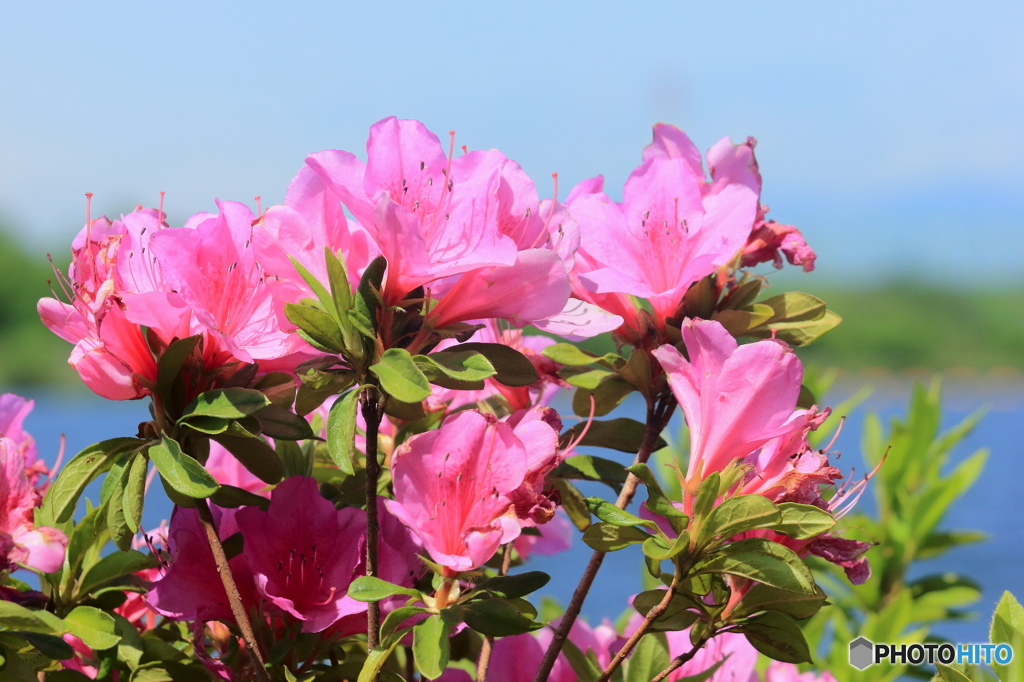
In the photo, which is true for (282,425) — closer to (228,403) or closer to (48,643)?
(228,403)

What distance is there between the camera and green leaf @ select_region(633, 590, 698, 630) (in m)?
0.74

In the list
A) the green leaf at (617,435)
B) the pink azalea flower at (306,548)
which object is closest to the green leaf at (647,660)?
the green leaf at (617,435)

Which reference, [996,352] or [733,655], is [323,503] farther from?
[996,352]

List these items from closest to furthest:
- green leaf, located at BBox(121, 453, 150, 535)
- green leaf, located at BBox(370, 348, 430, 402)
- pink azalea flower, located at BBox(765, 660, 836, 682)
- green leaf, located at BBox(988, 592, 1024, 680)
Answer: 1. green leaf, located at BBox(370, 348, 430, 402)
2. green leaf, located at BBox(121, 453, 150, 535)
3. green leaf, located at BBox(988, 592, 1024, 680)
4. pink azalea flower, located at BBox(765, 660, 836, 682)

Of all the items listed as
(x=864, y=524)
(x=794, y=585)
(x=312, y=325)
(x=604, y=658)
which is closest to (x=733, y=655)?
(x=604, y=658)

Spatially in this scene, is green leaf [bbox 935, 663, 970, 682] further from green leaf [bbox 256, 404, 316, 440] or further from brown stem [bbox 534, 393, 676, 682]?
green leaf [bbox 256, 404, 316, 440]

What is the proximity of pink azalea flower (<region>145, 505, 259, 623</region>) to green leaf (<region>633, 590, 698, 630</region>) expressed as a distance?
0.33 meters

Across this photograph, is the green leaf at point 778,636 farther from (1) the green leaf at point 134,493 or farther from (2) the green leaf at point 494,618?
(1) the green leaf at point 134,493

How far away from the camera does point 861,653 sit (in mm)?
1244

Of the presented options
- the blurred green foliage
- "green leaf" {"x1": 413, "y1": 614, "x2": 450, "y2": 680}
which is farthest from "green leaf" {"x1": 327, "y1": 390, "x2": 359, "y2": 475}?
the blurred green foliage

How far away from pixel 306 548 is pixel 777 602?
1.27 feet

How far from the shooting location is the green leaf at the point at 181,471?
0.65 metres

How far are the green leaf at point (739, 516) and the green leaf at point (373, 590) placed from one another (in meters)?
0.22

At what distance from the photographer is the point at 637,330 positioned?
2.76 ft
